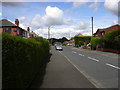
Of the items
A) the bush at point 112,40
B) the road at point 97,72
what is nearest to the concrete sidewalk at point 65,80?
the road at point 97,72

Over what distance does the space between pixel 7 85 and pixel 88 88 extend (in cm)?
329

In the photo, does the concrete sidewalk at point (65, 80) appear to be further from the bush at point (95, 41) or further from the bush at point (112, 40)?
the bush at point (95, 41)

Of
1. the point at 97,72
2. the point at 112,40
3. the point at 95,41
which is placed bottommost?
the point at 97,72

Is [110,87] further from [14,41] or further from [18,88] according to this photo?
[14,41]

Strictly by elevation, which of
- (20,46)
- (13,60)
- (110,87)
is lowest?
(110,87)

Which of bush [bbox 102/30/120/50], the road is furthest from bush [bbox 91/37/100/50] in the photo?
the road

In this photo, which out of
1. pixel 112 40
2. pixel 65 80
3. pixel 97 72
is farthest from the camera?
pixel 112 40

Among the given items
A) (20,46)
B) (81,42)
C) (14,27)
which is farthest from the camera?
(81,42)

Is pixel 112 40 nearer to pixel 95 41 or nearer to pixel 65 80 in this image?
pixel 95 41

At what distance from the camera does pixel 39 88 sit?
18.8 ft

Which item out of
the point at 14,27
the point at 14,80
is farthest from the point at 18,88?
the point at 14,27

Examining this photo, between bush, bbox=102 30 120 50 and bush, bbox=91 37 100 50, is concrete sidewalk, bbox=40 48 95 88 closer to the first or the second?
bush, bbox=102 30 120 50

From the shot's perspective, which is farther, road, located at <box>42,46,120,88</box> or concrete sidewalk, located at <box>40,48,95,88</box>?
road, located at <box>42,46,120,88</box>

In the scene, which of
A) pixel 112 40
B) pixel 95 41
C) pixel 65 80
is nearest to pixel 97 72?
pixel 65 80
